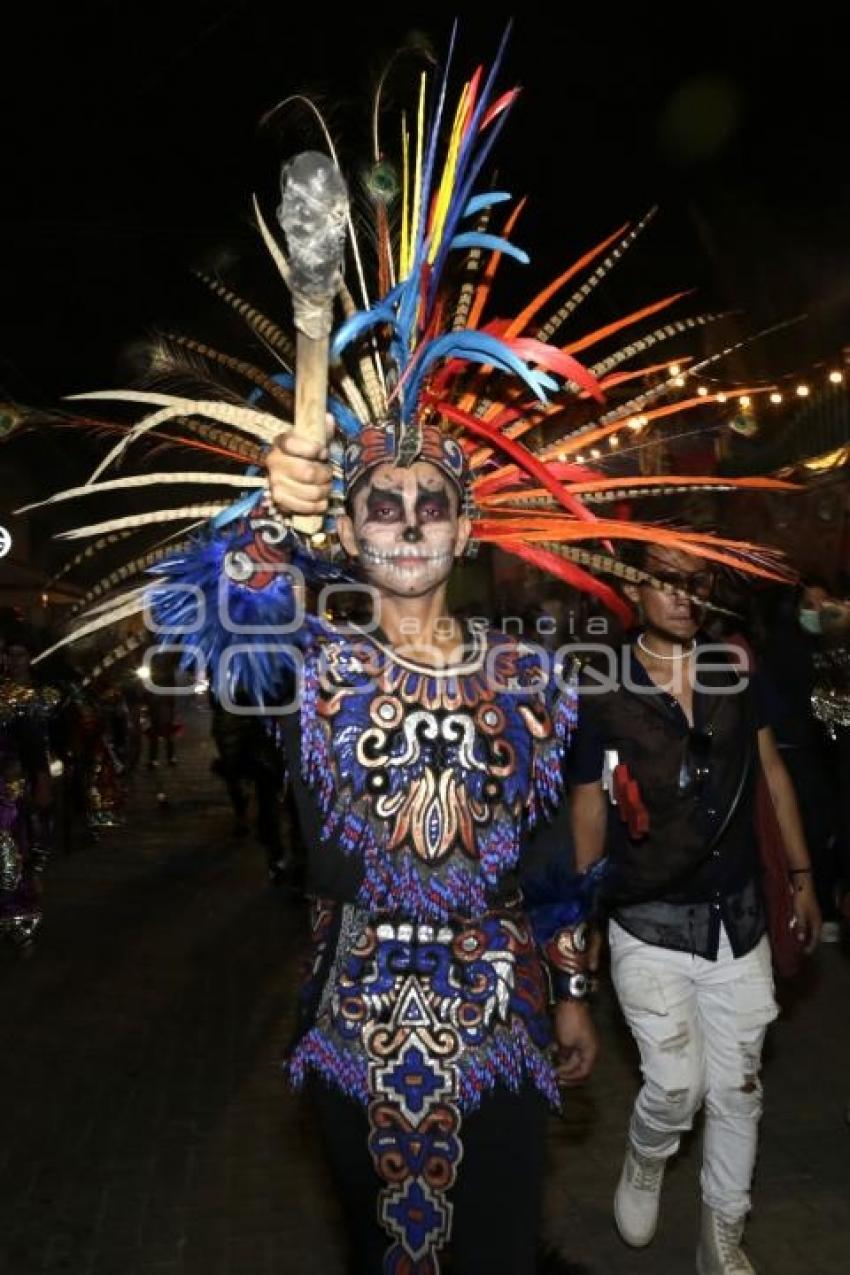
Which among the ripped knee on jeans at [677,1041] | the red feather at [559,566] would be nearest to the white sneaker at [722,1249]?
the ripped knee on jeans at [677,1041]

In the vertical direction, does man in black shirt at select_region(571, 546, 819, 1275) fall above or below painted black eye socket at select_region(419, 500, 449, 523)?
below

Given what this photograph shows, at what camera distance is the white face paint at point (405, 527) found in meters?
3.02

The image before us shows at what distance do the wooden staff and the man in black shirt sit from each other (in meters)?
1.99

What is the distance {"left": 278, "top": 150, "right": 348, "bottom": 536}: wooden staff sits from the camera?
7.06ft

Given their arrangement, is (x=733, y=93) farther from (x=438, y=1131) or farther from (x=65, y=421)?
(x=438, y=1131)

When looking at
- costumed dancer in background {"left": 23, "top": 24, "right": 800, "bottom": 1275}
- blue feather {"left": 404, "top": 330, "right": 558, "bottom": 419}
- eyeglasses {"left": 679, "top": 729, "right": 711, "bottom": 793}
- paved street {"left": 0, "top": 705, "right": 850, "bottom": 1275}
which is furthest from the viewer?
paved street {"left": 0, "top": 705, "right": 850, "bottom": 1275}

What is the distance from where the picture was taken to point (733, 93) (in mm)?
11766

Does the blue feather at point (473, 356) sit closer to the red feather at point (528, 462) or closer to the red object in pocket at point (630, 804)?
the red feather at point (528, 462)

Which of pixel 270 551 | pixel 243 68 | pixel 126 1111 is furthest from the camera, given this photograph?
pixel 243 68

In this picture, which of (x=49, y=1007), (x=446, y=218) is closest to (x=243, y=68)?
(x=49, y=1007)

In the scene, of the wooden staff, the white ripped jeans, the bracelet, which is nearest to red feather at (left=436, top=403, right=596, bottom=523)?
the wooden staff

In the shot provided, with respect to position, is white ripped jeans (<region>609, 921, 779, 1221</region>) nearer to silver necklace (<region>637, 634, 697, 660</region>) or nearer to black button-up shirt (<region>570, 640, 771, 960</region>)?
black button-up shirt (<region>570, 640, 771, 960</region>)

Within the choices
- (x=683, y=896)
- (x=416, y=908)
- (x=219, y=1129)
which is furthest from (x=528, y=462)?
(x=219, y=1129)

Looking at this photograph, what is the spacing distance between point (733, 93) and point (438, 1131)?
11.1 meters
